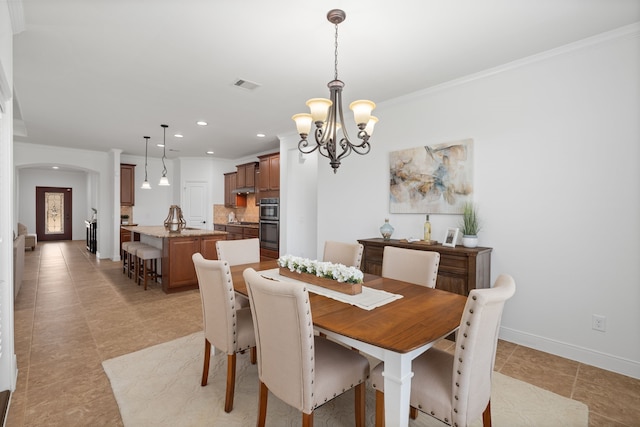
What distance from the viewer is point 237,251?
303 cm

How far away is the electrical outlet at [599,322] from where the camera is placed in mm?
2496

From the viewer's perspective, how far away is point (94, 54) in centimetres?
279

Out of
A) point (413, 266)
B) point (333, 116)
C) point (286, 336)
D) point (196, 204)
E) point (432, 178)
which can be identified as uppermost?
point (333, 116)

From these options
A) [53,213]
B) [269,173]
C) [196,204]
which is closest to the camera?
[269,173]

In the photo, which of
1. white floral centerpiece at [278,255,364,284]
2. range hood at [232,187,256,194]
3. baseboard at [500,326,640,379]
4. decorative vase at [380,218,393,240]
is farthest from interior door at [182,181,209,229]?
baseboard at [500,326,640,379]

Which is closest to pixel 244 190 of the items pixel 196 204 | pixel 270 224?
pixel 270 224

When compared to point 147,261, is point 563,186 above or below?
above

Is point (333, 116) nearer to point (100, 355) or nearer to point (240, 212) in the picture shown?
point (100, 355)

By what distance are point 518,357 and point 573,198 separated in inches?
55.8

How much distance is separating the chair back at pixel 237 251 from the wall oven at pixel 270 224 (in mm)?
2769

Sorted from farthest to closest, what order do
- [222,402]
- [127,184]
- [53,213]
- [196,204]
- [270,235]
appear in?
1. [53,213]
2. [196,204]
3. [127,184]
4. [270,235]
5. [222,402]

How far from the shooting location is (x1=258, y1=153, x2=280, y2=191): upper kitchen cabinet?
20.1 feet

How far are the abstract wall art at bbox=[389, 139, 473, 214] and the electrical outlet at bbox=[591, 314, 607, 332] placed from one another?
1.38 metres

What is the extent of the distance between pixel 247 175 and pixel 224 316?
225 inches
